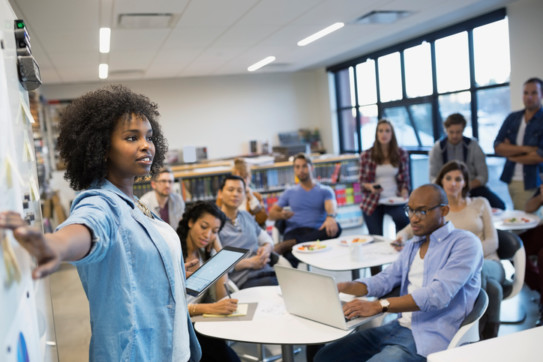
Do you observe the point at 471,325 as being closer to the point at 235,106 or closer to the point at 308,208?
the point at 308,208

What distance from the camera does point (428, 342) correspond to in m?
2.23

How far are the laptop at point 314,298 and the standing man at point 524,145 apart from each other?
10.8ft

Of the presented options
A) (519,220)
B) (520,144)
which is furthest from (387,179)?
(519,220)

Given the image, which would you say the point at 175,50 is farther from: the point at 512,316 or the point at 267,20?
the point at 512,316

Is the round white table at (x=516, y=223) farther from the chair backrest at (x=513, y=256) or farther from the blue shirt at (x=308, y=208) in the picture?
the blue shirt at (x=308, y=208)

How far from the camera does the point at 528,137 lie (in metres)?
4.75

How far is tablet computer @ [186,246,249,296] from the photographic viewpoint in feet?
6.49

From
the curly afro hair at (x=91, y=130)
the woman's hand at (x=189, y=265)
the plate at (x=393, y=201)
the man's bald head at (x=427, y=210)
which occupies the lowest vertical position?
the plate at (x=393, y=201)

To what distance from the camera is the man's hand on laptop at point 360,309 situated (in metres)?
2.22

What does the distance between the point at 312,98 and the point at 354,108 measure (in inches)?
63.6

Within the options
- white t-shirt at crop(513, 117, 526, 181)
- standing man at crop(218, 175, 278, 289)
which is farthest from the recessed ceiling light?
standing man at crop(218, 175, 278, 289)

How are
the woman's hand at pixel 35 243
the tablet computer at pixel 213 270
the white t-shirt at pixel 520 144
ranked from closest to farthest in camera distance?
the woman's hand at pixel 35 243
the tablet computer at pixel 213 270
the white t-shirt at pixel 520 144

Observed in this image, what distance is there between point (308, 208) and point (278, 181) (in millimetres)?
2439

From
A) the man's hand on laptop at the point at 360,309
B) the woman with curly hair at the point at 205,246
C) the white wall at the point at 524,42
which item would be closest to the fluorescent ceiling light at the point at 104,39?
the woman with curly hair at the point at 205,246
